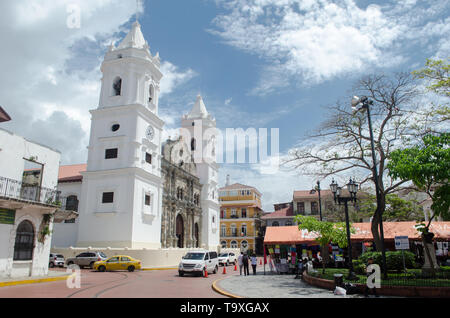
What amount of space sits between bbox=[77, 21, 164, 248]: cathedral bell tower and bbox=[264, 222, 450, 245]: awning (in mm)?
13248

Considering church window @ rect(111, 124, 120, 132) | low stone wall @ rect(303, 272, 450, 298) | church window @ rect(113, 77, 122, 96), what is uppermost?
church window @ rect(113, 77, 122, 96)

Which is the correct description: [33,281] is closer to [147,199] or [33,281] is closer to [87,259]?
[87,259]

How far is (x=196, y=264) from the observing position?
2041cm

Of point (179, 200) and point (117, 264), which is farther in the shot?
point (179, 200)

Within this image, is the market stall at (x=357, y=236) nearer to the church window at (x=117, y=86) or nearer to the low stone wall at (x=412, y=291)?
the low stone wall at (x=412, y=291)

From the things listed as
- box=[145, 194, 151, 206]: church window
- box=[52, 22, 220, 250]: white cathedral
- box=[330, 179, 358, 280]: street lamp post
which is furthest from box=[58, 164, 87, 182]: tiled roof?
box=[330, 179, 358, 280]: street lamp post

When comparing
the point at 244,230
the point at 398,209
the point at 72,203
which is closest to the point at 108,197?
the point at 72,203

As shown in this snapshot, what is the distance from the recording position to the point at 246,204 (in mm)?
64125

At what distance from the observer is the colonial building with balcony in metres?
16.2

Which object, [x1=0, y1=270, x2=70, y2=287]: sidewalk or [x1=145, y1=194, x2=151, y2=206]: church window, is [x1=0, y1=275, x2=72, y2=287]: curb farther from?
[x1=145, y1=194, x2=151, y2=206]: church window

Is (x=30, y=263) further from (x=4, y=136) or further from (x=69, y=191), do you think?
(x=69, y=191)

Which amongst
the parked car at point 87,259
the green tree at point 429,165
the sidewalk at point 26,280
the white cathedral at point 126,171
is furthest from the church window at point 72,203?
the green tree at point 429,165

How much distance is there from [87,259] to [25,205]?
10.1 meters
